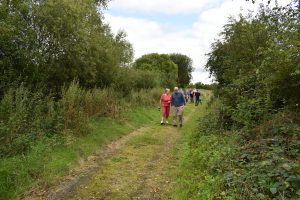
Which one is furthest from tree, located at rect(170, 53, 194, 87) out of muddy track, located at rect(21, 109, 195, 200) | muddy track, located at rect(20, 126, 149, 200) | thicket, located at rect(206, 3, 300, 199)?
muddy track, located at rect(20, 126, 149, 200)

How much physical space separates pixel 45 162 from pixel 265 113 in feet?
19.7

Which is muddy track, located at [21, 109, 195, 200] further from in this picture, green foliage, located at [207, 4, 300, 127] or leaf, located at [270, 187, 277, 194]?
green foliage, located at [207, 4, 300, 127]

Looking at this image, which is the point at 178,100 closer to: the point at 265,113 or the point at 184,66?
the point at 265,113

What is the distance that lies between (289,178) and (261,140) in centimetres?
222

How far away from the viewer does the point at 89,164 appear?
28.6ft

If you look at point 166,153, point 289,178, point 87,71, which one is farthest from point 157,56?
point 289,178

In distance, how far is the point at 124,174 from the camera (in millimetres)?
7809

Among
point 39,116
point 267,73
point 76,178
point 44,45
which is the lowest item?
point 76,178

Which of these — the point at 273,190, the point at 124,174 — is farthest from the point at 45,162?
the point at 273,190

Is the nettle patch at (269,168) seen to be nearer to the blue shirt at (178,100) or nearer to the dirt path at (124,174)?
the dirt path at (124,174)

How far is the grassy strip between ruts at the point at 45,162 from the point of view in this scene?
6.76 meters

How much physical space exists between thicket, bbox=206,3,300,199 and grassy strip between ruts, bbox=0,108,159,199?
405 centimetres

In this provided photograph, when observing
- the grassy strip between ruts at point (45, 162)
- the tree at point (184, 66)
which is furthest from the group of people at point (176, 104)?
the tree at point (184, 66)

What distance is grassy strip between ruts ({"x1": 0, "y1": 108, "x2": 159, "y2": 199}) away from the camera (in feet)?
22.2
